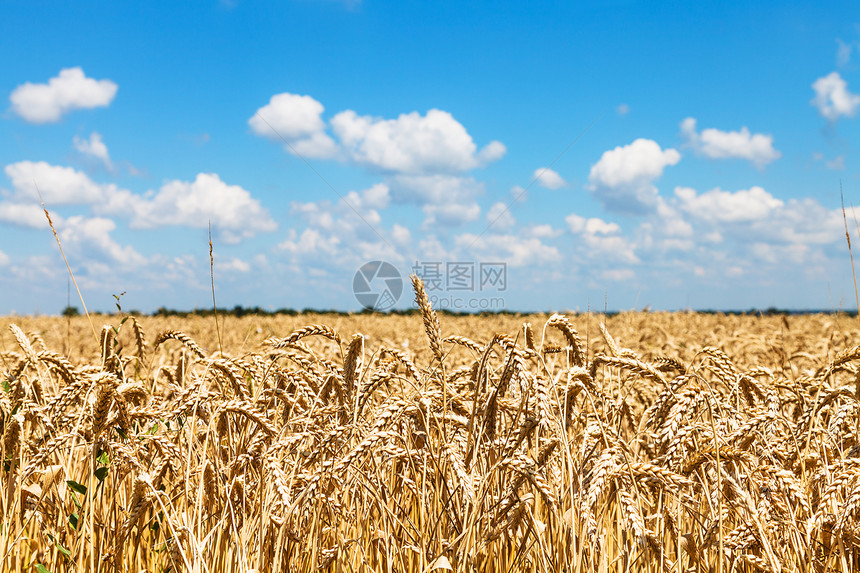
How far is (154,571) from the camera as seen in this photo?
2.57m

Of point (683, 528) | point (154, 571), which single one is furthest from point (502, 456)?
point (154, 571)

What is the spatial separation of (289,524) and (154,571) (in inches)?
31.5

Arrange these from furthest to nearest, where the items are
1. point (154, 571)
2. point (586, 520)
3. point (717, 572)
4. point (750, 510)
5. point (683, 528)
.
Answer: point (683, 528), point (154, 571), point (717, 572), point (750, 510), point (586, 520)

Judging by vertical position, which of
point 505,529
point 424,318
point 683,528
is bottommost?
point 683,528

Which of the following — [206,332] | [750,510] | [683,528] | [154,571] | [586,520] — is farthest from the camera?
[206,332]

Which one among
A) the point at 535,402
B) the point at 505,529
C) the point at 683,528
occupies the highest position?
the point at 535,402

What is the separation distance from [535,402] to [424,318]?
67 centimetres

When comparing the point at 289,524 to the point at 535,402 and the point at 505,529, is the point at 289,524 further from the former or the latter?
the point at 535,402

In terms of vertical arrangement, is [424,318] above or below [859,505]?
above

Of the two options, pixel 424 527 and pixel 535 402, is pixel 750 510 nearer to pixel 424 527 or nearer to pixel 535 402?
pixel 535 402

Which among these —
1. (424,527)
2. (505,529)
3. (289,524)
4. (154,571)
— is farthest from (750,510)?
(154,571)

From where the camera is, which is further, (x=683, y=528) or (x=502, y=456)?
(x=683, y=528)

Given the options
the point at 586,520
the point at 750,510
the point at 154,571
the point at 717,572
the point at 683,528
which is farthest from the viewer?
the point at 683,528

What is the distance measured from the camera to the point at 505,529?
7.34 feet
